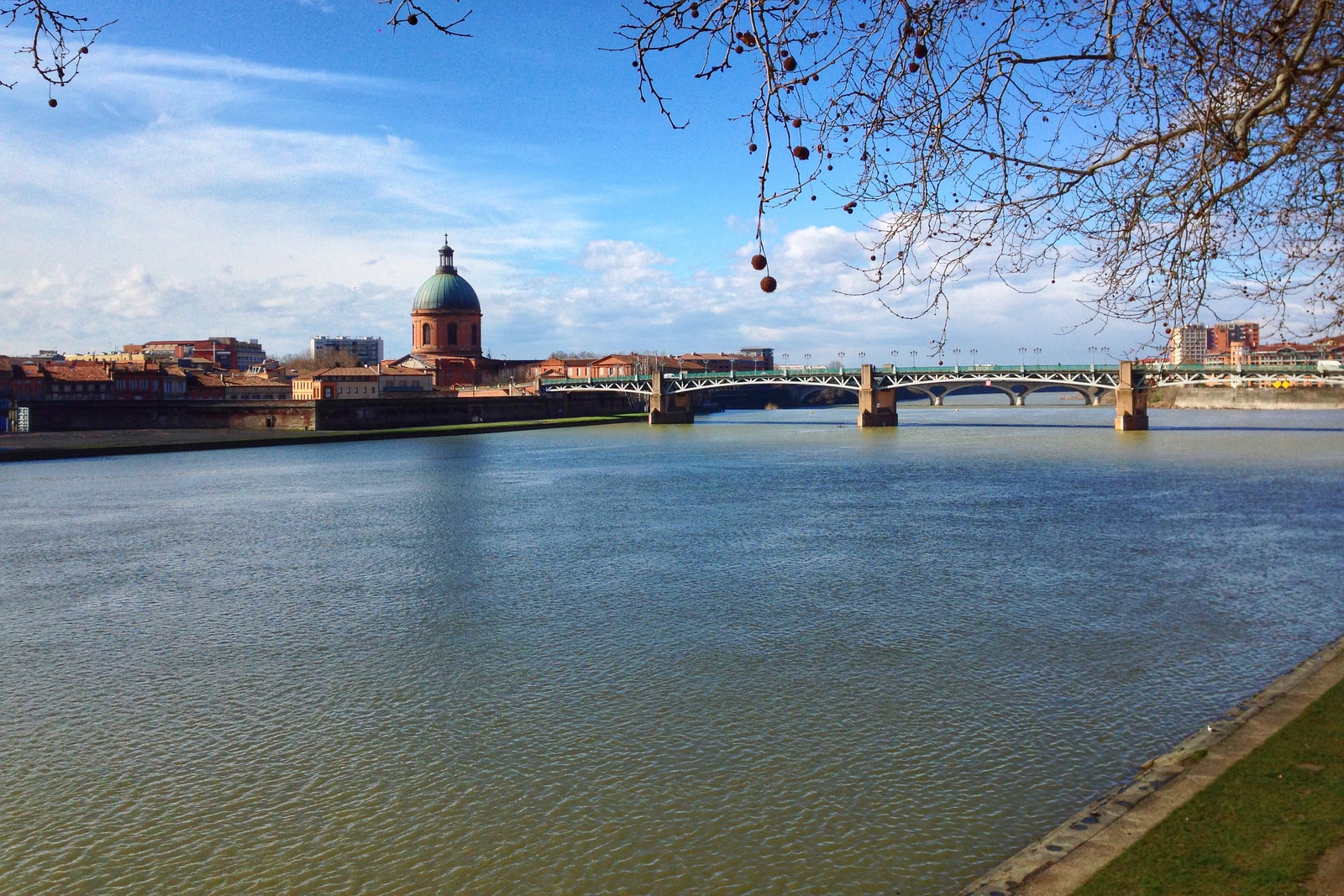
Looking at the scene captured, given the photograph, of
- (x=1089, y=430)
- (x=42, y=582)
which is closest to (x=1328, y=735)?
(x=42, y=582)

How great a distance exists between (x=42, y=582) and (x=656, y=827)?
40.3 feet

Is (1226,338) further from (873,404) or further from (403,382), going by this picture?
(403,382)

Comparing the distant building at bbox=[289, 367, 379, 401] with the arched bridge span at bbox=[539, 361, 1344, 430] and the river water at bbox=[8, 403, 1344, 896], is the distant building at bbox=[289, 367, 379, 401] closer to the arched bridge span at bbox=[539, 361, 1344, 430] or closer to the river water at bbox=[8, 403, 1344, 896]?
the arched bridge span at bbox=[539, 361, 1344, 430]

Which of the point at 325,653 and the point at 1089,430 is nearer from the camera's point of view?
the point at 325,653

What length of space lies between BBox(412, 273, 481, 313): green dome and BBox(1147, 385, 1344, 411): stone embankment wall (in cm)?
6372

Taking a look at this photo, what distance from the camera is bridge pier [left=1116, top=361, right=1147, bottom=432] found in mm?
56000

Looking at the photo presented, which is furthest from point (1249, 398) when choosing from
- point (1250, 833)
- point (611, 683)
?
point (1250, 833)

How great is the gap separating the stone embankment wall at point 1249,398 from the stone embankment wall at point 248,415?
2312 inches

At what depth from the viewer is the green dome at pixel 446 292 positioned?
99500 mm

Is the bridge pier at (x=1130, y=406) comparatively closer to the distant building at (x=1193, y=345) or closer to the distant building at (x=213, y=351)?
the distant building at (x=1193, y=345)

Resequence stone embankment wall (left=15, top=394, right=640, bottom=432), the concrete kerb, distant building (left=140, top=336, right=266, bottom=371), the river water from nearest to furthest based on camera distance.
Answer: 1. the concrete kerb
2. the river water
3. stone embankment wall (left=15, top=394, right=640, bottom=432)
4. distant building (left=140, top=336, right=266, bottom=371)

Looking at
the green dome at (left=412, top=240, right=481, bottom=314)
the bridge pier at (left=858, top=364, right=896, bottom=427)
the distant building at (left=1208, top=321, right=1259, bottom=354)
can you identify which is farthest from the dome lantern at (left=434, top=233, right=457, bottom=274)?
the distant building at (left=1208, top=321, right=1259, bottom=354)

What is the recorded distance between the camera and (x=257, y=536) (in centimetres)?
1947

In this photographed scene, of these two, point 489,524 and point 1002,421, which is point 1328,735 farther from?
point 1002,421
